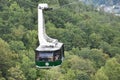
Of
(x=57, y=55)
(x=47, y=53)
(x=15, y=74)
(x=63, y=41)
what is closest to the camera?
(x=47, y=53)

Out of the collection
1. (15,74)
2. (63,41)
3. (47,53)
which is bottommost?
(63,41)

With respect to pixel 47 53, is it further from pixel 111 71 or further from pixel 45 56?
pixel 111 71

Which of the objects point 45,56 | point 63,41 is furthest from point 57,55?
point 63,41

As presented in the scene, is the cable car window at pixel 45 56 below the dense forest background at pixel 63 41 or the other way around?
the other way around

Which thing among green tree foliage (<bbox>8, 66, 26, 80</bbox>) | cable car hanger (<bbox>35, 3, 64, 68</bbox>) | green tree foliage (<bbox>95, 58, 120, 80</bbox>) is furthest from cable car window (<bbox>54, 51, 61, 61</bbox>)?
green tree foliage (<bbox>95, 58, 120, 80</bbox>)

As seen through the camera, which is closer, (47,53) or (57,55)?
(47,53)

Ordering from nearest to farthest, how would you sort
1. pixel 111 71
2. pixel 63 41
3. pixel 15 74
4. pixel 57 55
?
1. pixel 57 55
2. pixel 15 74
3. pixel 111 71
4. pixel 63 41

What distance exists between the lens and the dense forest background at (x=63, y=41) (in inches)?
2286

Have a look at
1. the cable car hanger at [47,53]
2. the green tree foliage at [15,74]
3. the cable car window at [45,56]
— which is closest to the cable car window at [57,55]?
the cable car hanger at [47,53]

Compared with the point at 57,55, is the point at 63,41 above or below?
below

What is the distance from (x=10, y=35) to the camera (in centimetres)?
7362

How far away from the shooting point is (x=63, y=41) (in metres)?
82.3

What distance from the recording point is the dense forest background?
58062 millimetres

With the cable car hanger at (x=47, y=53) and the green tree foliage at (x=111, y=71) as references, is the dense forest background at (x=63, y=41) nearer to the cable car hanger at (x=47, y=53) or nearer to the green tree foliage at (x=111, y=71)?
the green tree foliage at (x=111, y=71)
